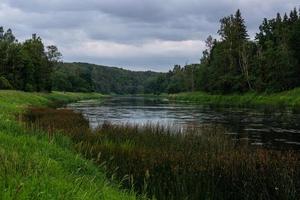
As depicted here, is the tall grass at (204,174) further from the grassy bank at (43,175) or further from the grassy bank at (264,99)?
the grassy bank at (264,99)

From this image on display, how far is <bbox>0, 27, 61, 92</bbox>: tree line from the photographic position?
351ft

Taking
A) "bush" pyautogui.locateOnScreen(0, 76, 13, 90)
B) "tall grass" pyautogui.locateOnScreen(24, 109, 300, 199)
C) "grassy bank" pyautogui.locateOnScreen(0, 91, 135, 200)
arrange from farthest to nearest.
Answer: "bush" pyautogui.locateOnScreen(0, 76, 13, 90) < "tall grass" pyautogui.locateOnScreen(24, 109, 300, 199) < "grassy bank" pyautogui.locateOnScreen(0, 91, 135, 200)

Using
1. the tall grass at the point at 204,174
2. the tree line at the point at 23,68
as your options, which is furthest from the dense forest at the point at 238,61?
the tall grass at the point at 204,174

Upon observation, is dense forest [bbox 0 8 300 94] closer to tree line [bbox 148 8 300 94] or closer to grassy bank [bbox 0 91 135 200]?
tree line [bbox 148 8 300 94]

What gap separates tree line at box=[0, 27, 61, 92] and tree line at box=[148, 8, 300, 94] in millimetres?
43045

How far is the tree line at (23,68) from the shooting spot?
107062mm

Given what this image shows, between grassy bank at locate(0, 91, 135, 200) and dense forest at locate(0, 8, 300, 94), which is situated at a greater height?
dense forest at locate(0, 8, 300, 94)

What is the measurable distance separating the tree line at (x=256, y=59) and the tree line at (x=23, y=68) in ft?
141

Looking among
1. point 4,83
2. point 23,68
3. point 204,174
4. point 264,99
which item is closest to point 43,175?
point 204,174

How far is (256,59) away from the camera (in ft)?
332

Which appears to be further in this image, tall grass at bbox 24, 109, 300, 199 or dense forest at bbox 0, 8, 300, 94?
dense forest at bbox 0, 8, 300, 94

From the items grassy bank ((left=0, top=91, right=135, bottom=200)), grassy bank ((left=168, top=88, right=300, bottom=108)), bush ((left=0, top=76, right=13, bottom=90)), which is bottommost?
grassy bank ((left=168, top=88, right=300, bottom=108))

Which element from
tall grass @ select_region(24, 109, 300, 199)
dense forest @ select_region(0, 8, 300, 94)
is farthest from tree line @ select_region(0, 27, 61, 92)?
tall grass @ select_region(24, 109, 300, 199)

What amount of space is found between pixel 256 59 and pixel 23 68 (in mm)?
54325
